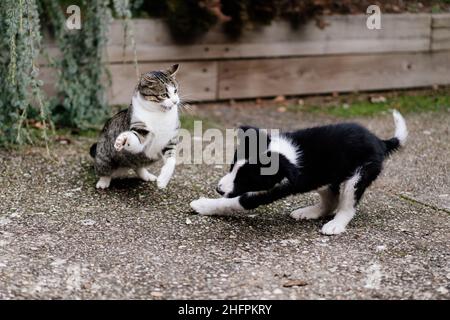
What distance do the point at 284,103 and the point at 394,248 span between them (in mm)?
3777

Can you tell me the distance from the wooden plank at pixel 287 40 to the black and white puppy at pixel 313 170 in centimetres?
301

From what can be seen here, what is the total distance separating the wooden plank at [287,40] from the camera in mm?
6711

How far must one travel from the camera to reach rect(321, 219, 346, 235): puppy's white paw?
3.97 meters

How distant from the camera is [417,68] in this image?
25.6 ft

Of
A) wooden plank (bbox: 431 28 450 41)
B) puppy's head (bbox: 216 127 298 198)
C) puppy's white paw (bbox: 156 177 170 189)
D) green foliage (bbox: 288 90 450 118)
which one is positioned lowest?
puppy's white paw (bbox: 156 177 170 189)

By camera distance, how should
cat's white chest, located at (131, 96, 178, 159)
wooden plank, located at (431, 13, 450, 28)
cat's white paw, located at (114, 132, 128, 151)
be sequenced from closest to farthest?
cat's white paw, located at (114, 132, 128, 151)
cat's white chest, located at (131, 96, 178, 159)
wooden plank, located at (431, 13, 450, 28)

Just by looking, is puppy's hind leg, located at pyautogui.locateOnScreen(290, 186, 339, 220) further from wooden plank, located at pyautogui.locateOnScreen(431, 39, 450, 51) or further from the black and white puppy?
wooden plank, located at pyautogui.locateOnScreen(431, 39, 450, 51)

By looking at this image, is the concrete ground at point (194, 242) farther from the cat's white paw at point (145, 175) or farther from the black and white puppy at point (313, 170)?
the black and white puppy at point (313, 170)

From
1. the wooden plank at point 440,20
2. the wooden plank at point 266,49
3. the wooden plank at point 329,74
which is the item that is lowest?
the wooden plank at point 329,74

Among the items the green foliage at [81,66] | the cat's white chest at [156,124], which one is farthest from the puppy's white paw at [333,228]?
the green foliage at [81,66]

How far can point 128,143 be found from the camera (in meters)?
4.22

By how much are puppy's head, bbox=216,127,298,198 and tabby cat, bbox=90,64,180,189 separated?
674 mm

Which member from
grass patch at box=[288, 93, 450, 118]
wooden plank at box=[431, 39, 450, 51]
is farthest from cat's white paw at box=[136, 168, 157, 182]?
wooden plank at box=[431, 39, 450, 51]

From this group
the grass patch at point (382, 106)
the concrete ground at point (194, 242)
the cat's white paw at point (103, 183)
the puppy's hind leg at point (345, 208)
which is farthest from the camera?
the grass patch at point (382, 106)
